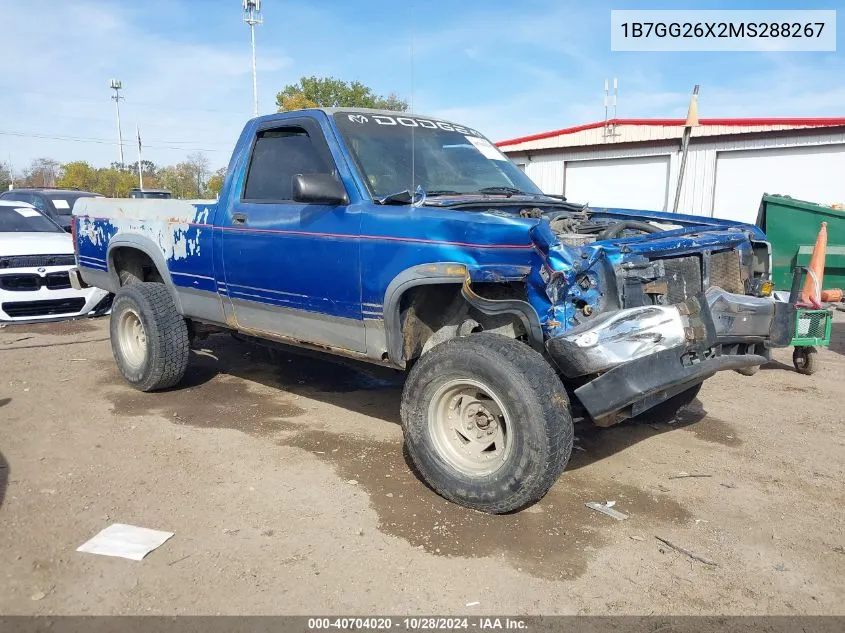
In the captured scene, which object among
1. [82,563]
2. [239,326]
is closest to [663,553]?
[82,563]

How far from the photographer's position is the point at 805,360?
635cm

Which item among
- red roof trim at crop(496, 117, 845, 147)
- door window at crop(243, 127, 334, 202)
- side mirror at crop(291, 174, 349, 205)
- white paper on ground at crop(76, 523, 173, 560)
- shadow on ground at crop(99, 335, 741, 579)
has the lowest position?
shadow on ground at crop(99, 335, 741, 579)

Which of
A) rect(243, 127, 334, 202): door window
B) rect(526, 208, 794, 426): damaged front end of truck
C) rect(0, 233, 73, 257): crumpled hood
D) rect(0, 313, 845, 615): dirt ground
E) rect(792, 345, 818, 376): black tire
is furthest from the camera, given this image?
rect(0, 233, 73, 257): crumpled hood

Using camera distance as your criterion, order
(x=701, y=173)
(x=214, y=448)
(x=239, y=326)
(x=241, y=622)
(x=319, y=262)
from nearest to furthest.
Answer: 1. (x=241, y=622)
2. (x=319, y=262)
3. (x=214, y=448)
4. (x=239, y=326)
5. (x=701, y=173)

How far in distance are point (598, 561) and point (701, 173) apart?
1455 centimetres

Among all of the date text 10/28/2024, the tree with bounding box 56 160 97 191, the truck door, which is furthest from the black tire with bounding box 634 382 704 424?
the tree with bounding box 56 160 97 191

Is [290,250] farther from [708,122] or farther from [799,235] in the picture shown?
[708,122]

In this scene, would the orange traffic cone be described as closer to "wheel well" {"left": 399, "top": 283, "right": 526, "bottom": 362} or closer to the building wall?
"wheel well" {"left": 399, "top": 283, "right": 526, "bottom": 362}

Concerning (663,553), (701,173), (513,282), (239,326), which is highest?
(701,173)

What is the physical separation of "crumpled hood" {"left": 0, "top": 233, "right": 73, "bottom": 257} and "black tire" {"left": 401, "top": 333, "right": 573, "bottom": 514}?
6682mm

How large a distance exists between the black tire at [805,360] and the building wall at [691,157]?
961 cm

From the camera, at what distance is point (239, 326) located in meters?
4.87

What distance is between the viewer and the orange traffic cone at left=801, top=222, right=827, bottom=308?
20.1 feet

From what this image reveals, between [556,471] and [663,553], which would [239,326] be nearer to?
[556,471]
